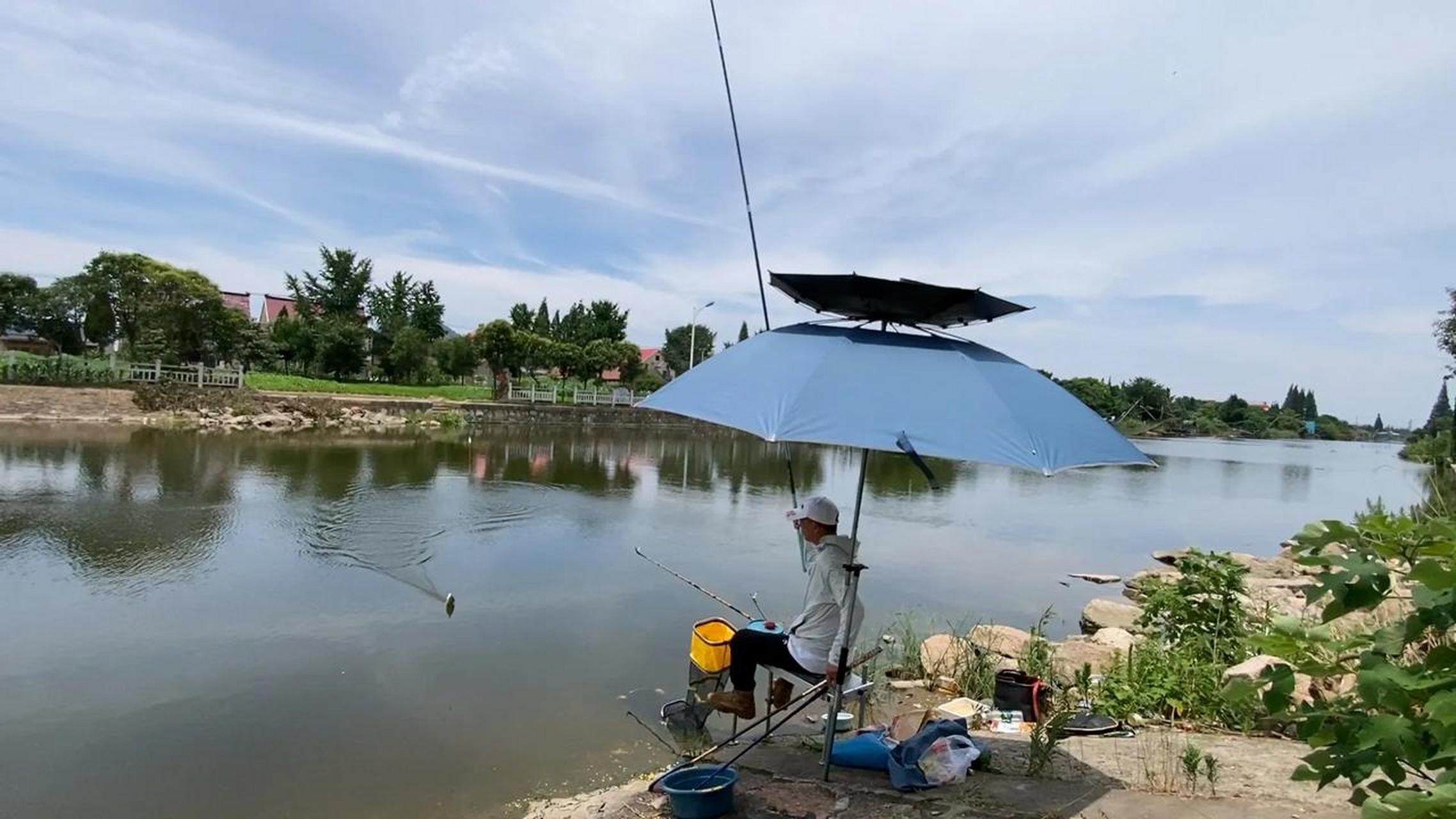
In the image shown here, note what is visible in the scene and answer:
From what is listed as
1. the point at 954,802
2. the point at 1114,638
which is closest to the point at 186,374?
the point at 1114,638

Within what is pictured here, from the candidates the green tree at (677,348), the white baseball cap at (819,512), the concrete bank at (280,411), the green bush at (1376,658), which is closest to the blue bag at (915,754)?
the white baseball cap at (819,512)

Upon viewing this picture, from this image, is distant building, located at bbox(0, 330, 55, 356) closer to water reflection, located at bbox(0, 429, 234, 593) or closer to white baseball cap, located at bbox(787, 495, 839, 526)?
water reflection, located at bbox(0, 429, 234, 593)

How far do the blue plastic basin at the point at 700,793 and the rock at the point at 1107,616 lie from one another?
5.76 meters

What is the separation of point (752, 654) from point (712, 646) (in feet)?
3.40

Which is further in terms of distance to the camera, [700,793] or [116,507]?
[116,507]

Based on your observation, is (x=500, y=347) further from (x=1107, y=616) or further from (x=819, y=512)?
(x=819, y=512)

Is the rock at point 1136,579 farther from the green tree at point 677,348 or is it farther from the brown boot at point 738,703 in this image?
the green tree at point 677,348

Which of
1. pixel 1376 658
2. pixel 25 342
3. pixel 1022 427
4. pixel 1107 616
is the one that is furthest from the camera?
pixel 25 342

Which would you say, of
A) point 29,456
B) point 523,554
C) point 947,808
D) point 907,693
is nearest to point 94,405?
point 29,456

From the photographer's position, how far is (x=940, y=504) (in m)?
17.6

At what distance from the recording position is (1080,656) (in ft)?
20.3

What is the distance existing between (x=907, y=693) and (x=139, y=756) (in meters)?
4.61

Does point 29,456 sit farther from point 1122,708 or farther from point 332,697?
point 1122,708

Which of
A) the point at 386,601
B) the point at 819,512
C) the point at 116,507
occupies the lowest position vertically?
the point at 386,601
